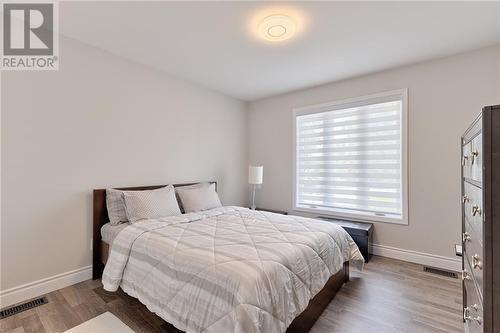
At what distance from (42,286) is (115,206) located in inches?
36.6

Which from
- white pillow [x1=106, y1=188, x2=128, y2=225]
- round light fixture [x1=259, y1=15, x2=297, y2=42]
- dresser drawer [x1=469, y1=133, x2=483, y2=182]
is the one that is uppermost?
round light fixture [x1=259, y1=15, x2=297, y2=42]

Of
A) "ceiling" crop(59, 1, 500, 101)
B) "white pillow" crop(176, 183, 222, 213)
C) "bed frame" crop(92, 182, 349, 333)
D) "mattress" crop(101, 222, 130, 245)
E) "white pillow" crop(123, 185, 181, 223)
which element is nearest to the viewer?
"bed frame" crop(92, 182, 349, 333)

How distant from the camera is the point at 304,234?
2051mm

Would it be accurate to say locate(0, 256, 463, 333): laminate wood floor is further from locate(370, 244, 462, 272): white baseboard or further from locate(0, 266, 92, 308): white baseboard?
locate(370, 244, 462, 272): white baseboard

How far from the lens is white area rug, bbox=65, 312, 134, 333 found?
172 centimetres

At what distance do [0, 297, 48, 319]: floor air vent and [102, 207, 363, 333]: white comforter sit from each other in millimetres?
685

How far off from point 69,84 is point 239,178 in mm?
2922

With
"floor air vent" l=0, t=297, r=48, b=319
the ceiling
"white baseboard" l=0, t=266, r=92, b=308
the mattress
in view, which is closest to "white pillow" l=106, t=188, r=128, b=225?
the mattress

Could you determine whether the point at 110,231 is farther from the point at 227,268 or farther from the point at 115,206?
the point at 227,268

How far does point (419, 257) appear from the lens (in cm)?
292

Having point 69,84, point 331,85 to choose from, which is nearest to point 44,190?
point 69,84

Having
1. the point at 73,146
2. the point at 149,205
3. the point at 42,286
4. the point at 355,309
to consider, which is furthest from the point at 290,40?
the point at 42,286

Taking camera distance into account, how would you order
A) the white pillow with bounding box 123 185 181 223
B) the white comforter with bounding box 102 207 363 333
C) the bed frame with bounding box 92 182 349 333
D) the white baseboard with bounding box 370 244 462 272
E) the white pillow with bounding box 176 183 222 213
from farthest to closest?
the white pillow with bounding box 176 183 222 213 → the white baseboard with bounding box 370 244 462 272 → the white pillow with bounding box 123 185 181 223 → the bed frame with bounding box 92 182 349 333 → the white comforter with bounding box 102 207 363 333

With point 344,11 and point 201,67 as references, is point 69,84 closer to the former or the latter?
point 201,67
